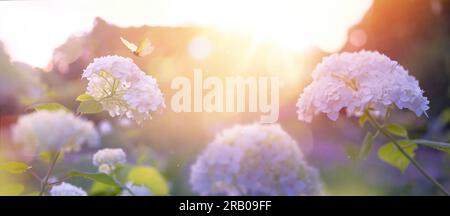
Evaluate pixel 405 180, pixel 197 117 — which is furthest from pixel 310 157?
pixel 197 117

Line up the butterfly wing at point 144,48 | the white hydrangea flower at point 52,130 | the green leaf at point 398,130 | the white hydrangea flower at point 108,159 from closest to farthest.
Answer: the white hydrangea flower at point 52,130 < the green leaf at point 398,130 < the white hydrangea flower at point 108,159 < the butterfly wing at point 144,48

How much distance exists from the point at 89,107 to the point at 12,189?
400 millimetres

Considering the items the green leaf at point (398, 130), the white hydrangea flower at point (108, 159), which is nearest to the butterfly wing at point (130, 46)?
the white hydrangea flower at point (108, 159)

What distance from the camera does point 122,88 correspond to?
76cm

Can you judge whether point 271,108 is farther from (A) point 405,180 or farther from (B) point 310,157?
(A) point 405,180

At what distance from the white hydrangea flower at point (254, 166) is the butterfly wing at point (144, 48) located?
1.25 feet

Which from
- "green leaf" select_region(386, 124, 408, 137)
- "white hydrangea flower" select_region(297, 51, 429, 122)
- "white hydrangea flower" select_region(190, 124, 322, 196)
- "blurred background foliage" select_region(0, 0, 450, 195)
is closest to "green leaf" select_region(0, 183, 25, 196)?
"blurred background foliage" select_region(0, 0, 450, 195)

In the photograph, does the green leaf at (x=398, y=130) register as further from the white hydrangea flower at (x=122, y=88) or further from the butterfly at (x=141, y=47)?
the butterfly at (x=141, y=47)

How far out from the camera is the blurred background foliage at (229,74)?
1.13 meters

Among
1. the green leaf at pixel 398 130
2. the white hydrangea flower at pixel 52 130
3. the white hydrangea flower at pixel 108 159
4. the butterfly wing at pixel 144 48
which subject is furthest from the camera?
the butterfly wing at pixel 144 48

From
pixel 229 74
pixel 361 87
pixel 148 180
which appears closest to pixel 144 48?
pixel 229 74

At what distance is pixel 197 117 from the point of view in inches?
→ 46.2

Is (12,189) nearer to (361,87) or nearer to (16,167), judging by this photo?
(16,167)

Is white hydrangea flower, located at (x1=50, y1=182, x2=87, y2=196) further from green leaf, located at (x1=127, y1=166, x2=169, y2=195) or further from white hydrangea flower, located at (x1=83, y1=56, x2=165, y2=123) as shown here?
white hydrangea flower, located at (x1=83, y1=56, x2=165, y2=123)
